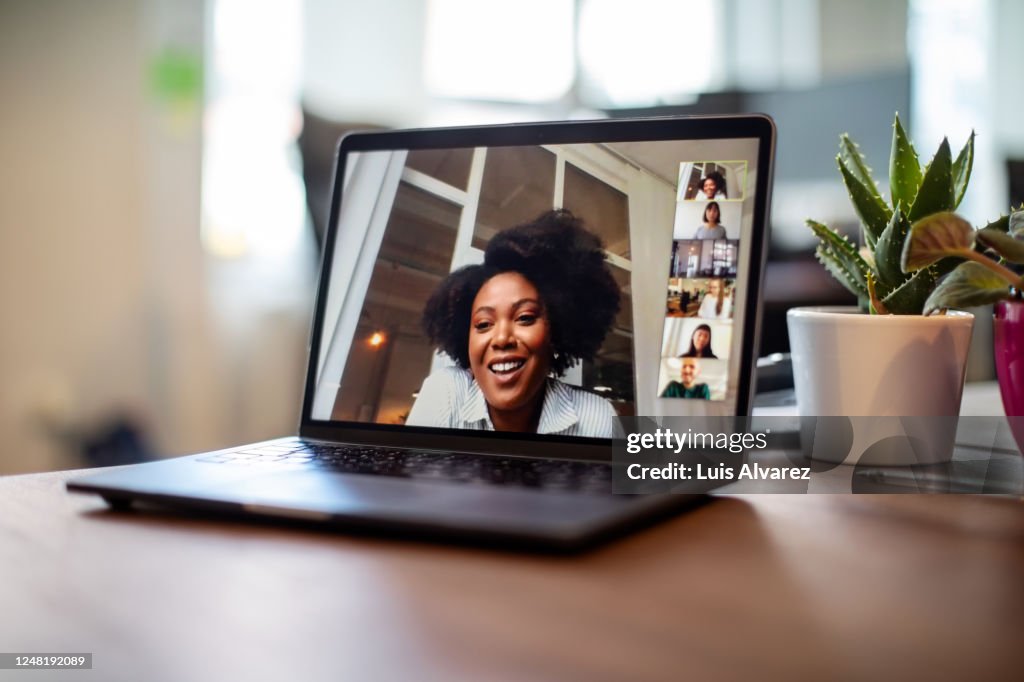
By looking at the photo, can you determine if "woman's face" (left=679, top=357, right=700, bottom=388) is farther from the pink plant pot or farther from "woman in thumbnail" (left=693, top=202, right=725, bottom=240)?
the pink plant pot

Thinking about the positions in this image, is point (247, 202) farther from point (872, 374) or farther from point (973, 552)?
point (973, 552)

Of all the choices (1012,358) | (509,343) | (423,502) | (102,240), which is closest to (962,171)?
(1012,358)

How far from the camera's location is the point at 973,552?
0.43m

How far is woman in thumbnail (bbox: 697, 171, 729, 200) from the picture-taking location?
0.60 m

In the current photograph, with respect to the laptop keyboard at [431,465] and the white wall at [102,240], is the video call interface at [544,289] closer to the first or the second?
the laptop keyboard at [431,465]

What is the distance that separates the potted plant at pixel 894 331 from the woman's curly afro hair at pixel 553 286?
0.16m

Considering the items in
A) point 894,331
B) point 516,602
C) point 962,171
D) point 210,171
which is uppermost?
point 210,171

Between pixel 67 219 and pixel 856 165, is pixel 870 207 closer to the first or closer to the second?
pixel 856 165

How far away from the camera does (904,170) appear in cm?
66

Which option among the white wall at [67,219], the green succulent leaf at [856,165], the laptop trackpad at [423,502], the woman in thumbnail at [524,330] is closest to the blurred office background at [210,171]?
the white wall at [67,219]

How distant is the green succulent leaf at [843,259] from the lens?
68 cm

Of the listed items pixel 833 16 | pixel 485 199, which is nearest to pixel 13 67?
pixel 485 199

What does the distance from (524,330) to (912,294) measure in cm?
27

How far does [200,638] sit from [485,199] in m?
0.42
